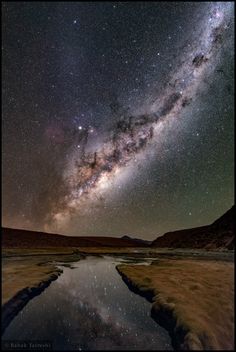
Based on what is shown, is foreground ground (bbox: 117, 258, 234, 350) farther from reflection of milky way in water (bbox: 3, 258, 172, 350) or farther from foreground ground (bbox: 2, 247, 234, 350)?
reflection of milky way in water (bbox: 3, 258, 172, 350)

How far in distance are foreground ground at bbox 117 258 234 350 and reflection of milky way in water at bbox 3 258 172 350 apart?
1241mm

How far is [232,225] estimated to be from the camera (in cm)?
16425

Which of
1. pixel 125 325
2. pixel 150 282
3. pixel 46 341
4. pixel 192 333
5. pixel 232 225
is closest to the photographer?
pixel 192 333

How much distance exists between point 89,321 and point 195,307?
29.5 feet

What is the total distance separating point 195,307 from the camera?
2481 cm

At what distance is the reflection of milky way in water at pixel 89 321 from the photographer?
70.0ft

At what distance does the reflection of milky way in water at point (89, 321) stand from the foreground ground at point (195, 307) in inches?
48.9

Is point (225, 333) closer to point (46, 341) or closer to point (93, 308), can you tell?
point (46, 341)

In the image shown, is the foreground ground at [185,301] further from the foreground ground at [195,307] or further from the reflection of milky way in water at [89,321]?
the reflection of milky way in water at [89,321]

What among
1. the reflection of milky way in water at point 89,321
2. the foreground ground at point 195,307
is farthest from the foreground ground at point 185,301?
the reflection of milky way in water at point 89,321

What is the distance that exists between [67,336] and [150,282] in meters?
17.5

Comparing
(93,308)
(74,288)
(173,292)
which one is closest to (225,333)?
(173,292)

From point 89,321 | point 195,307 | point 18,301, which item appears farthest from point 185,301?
point 18,301

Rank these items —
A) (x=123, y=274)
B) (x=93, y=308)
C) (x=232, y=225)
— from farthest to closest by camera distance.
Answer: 1. (x=232, y=225)
2. (x=123, y=274)
3. (x=93, y=308)
